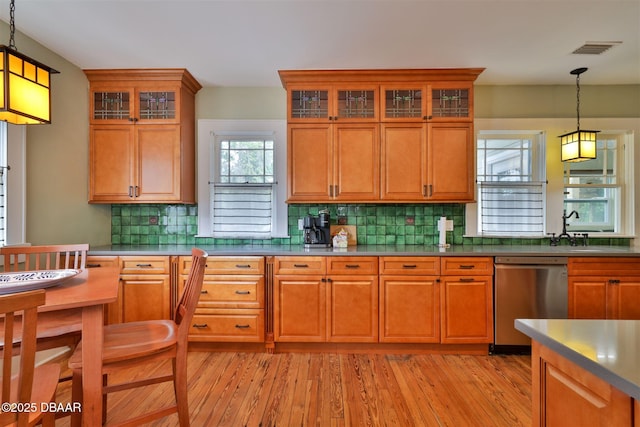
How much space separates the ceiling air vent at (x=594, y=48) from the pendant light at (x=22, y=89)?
3.71 metres

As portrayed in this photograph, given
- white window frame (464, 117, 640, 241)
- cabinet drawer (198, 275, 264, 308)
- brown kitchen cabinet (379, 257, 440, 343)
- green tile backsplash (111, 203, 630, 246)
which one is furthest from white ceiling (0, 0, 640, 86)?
A: cabinet drawer (198, 275, 264, 308)

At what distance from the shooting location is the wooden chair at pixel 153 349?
157 cm

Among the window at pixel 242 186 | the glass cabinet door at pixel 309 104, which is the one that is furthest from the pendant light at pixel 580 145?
the window at pixel 242 186

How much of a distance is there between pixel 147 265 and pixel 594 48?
4188 mm

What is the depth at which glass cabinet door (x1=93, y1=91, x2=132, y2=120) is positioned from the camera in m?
3.20

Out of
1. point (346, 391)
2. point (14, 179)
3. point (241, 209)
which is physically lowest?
point (346, 391)

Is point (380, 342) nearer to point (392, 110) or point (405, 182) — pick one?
point (405, 182)

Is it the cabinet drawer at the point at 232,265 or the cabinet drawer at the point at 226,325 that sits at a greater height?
the cabinet drawer at the point at 232,265

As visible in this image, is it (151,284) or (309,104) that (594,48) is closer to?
(309,104)

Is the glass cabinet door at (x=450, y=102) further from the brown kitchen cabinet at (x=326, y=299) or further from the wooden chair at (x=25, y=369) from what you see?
the wooden chair at (x=25, y=369)

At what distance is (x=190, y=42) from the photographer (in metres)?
2.67

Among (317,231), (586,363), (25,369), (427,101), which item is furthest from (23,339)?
(427,101)

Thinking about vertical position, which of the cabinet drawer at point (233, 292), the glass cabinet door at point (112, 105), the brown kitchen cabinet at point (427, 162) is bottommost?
the cabinet drawer at point (233, 292)

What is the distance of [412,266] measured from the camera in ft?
9.55
